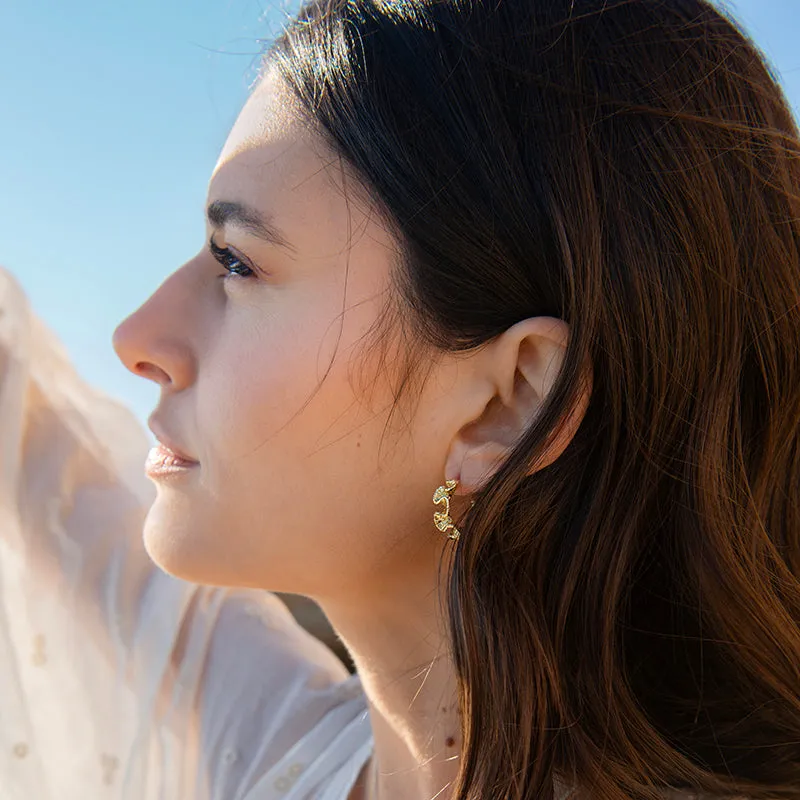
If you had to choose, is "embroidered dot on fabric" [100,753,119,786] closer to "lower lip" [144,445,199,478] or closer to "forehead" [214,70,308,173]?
"lower lip" [144,445,199,478]

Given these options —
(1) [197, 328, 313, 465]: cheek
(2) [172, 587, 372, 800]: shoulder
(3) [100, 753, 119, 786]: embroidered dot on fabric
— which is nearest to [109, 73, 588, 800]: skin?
(1) [197, 328, 313, 465]: cheek

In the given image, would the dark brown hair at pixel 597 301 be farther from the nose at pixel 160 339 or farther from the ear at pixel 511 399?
the nose at pixel 160 339

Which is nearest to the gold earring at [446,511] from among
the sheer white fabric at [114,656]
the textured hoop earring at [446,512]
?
the textured hoop earring at [446,512]

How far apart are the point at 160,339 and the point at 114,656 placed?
0.80m

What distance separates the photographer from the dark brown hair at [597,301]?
1045 mm

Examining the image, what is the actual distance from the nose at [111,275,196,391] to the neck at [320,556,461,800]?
424mm

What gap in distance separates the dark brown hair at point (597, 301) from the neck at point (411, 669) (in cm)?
12

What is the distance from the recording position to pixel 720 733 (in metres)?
1.19

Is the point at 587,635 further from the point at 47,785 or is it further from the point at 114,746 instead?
the point at 47,785

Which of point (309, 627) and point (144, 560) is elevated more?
point (144, 560)

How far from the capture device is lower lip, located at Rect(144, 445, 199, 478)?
1.19m

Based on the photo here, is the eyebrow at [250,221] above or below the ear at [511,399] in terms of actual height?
above

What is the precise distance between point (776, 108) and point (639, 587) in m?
0.72

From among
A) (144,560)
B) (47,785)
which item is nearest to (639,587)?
(144,560)
